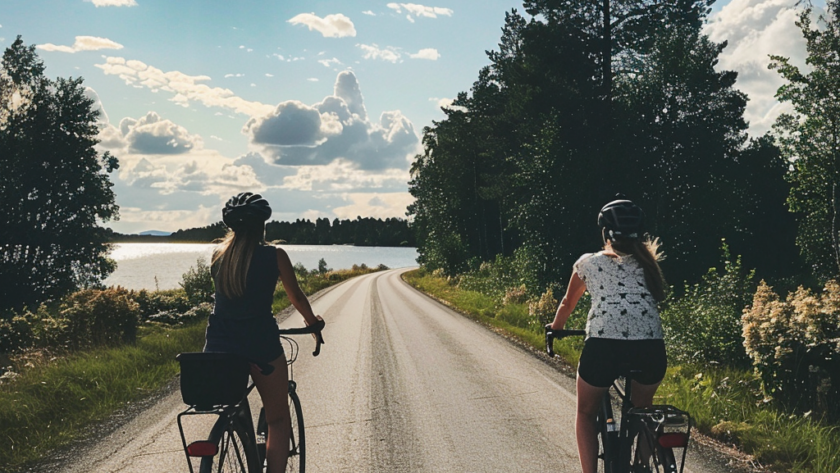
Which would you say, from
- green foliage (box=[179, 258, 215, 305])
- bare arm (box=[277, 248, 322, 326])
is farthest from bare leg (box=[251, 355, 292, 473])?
green foliage (box=[179, 258, 215, 305])

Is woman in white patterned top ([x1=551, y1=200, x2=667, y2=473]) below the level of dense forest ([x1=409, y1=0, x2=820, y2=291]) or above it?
below

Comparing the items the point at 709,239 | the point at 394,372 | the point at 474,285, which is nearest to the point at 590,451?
the point at 394,372

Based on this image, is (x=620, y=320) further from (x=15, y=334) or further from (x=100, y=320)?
(x=15, y=334)

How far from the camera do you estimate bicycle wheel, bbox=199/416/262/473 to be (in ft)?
9.37

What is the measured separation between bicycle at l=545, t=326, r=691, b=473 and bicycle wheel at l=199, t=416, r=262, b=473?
6.76 feet

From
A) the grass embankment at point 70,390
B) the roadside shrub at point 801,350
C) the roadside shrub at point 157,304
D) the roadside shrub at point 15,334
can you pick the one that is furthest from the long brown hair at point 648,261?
the roadside shrub at point 157,304

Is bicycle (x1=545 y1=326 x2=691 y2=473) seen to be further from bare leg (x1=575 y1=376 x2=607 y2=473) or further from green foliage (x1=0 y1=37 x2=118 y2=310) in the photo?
green foliage (x1=0 y1=37 x2=118 y2=310)

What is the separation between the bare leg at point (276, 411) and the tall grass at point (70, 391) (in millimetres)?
3576

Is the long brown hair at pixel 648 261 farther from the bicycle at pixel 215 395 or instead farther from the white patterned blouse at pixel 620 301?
the bicycle at pixel 215 395

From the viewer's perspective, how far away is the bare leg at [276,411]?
3336 millimetres

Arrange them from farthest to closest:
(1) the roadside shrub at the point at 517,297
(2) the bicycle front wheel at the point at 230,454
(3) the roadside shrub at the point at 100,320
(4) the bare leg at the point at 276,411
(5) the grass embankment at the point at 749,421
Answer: (1) the roadside shrub at the point at 517,297 < (3) the roadside shrub at the point at 100,320 < (5) the grass embankment at the point at 749,421 < (4) the bare leg at the point at 276,411 < (2) the bicycle front wheel at the point at 230,454

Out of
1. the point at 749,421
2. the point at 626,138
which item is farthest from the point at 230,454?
the point at 626,138

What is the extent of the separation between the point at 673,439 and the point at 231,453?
2.45 meters

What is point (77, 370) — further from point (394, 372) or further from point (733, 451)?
point (733, 451)
